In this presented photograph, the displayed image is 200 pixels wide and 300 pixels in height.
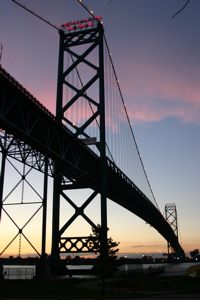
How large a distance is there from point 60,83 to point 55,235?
62.7 ft

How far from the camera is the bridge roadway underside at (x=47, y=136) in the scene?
2661 centimetres

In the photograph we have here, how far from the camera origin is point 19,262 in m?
31.6

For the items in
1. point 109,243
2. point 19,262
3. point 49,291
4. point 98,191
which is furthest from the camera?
point 98,191

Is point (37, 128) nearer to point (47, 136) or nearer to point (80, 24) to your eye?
point (47, 136)

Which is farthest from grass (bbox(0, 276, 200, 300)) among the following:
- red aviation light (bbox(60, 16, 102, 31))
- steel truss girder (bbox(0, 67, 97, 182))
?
red aviation light (bbox(60, 16, 102, 31))

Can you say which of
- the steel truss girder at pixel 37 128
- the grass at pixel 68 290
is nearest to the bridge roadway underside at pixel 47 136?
the steel truss girder at pixel 37 128

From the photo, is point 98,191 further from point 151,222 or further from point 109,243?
point 151,222

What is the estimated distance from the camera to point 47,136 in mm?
31969

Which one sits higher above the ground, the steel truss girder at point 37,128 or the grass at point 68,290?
the steel truss girder at point 37,128

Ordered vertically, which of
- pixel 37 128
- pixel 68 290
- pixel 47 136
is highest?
pixel 37 128

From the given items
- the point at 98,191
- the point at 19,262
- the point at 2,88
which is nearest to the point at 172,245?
the point at 98,191

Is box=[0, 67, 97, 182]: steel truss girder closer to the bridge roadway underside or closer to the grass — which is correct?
the bridge roadway underside

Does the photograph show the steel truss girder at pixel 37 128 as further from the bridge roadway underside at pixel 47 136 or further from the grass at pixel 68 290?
the grass at pixel 68 290

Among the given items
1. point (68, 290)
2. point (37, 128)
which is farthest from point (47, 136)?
point (68, 290)
